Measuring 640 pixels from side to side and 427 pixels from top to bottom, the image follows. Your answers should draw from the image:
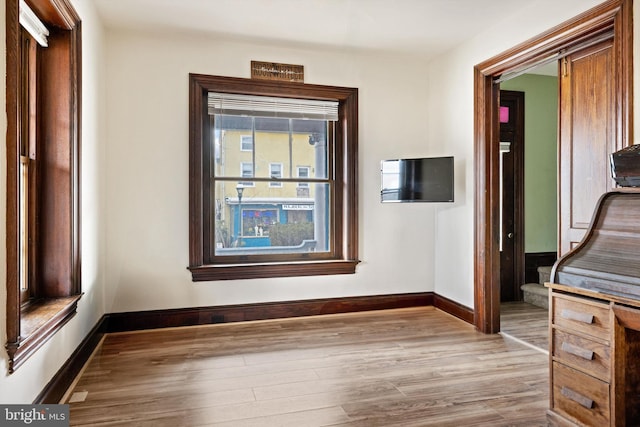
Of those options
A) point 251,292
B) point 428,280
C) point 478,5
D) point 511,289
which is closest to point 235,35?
point 478,5

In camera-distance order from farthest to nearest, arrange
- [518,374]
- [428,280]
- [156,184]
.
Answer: [428,280]
[156,184]
[518,374]

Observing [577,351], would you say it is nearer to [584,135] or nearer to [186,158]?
[584,135]

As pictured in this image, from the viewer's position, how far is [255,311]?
4.09 m

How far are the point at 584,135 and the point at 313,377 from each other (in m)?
2.61

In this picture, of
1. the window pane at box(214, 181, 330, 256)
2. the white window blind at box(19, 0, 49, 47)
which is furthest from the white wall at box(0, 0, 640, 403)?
the white window blind at box(19, 0, 49, 47)

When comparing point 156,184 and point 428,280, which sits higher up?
point 156,184

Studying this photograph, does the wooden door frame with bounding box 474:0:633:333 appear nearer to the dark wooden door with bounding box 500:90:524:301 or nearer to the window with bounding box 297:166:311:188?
the dark wooden door with bounding box 500:90:524:301

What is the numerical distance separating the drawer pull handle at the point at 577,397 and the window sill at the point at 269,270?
2.44 m

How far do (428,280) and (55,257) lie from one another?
3.49 meters

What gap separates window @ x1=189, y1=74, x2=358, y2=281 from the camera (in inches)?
158

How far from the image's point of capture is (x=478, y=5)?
3273 millimetres

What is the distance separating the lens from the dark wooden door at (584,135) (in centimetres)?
292

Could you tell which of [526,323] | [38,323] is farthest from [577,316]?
[38,323]

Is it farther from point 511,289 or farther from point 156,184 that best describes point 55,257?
point 511,289
